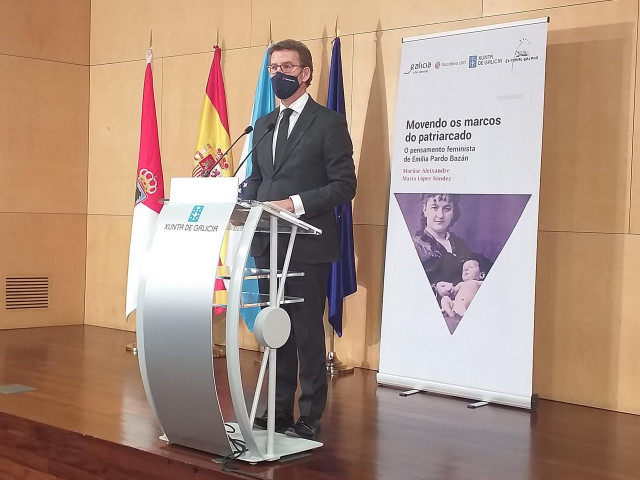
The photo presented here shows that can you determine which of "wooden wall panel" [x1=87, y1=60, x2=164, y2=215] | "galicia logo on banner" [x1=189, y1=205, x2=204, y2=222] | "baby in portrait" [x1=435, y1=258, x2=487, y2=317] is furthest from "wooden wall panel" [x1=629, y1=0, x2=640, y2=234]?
"wooden wall panel" [x1=87, y1=60, x2=164, y2=215]

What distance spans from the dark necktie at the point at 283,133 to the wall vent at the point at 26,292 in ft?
13.8

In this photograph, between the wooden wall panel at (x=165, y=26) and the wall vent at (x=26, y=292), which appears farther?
the wall vent at (x=26, y=292)

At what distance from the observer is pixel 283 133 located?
3889 mm

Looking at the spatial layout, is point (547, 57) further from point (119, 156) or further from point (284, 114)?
point (119, 156)

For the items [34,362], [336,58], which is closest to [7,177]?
[34,362]

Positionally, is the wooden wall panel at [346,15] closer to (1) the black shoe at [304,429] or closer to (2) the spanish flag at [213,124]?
(2) the spanish flag at [213,124]

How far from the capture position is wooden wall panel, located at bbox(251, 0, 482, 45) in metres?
5.42

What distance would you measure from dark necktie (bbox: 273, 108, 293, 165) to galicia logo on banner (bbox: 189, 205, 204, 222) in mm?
A: 669

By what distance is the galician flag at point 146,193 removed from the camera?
21.0 feet

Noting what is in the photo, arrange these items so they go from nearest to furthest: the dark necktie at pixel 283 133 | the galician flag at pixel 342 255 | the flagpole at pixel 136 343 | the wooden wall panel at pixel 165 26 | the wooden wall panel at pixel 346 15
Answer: the dark necktie at pixel 283 133 < the wooden wall panel at pixel 346 15 < the galician flag at pixel 342 255 < the flagpole at pixel 136 343 < the wooden wall panel at pixel 165 26

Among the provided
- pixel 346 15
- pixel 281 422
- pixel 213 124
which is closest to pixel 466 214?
pixel 281 422

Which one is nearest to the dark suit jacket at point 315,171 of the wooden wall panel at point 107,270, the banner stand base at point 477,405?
the banner stand base at point 477,405

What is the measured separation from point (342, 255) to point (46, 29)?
3578 millimetres

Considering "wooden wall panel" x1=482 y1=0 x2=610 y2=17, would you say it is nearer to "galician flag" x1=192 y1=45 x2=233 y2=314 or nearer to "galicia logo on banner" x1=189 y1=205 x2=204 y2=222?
"galician flag" x1=192 y1=45 x2=233 y2=314
